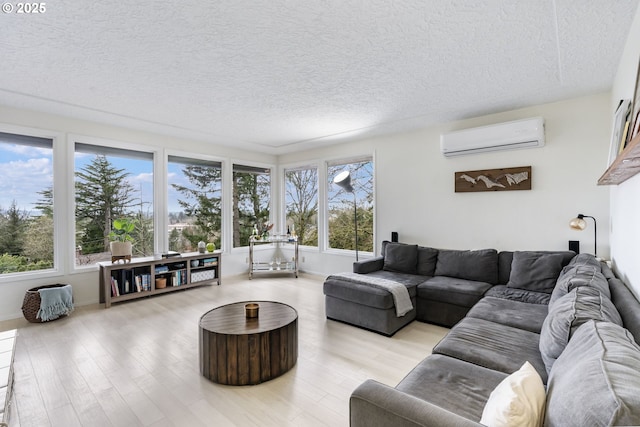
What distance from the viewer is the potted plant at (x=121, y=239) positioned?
401cm

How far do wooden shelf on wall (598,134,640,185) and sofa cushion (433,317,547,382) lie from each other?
1.18m

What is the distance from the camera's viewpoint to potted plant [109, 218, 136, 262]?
13.2 feet

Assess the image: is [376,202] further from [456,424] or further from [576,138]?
[456,424]

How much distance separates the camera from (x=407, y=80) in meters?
2.84

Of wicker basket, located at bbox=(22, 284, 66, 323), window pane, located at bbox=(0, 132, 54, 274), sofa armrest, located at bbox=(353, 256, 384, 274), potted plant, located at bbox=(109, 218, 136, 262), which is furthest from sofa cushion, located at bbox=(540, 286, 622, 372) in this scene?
window pane, located at bbox=(0, 132, 54, 274)

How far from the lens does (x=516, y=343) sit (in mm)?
1898

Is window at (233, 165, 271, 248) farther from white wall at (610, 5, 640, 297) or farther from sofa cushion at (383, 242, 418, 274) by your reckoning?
white wall at (610, 5, 640, 297)

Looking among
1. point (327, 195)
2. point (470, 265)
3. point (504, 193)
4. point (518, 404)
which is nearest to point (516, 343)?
point (518, 404)

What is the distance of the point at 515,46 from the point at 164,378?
12.2 ft

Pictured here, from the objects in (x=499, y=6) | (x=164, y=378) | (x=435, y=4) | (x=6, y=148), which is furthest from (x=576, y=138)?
(x=6, y=148)

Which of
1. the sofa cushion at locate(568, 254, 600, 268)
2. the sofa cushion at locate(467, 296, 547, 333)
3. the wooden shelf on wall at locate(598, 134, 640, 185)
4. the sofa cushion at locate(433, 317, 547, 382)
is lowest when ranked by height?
the sofa cushion at locate(433, 317, 547, 382)

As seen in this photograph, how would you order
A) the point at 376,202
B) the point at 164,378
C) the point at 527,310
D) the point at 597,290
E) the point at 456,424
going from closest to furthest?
the point at 456,424 → the point at 597,290 → the point at 164,378 → the point at 527,310 → the point at 376,202

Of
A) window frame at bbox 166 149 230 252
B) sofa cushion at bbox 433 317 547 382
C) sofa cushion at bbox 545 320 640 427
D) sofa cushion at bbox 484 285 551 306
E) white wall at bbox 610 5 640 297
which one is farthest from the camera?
window frame at bbox 166 149 230 252

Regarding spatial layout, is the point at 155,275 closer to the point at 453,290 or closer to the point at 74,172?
the point at 74,172
